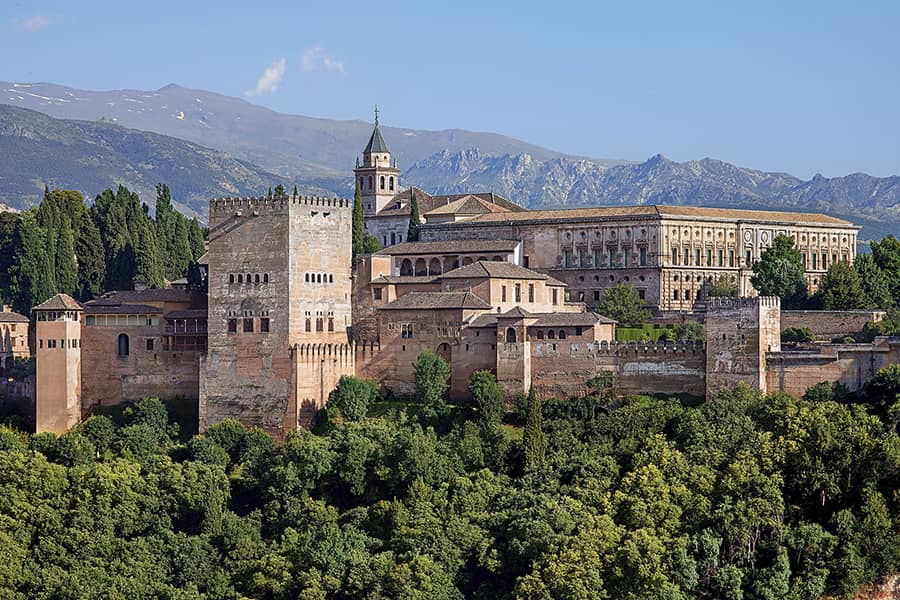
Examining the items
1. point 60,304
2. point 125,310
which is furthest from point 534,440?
point 60,304

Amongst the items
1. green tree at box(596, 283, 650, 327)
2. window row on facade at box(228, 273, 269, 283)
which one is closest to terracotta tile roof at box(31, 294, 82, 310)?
window row on facade at box(228, 273, 269, 283)

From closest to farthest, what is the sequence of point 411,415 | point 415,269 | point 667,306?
point 411,415
point 415,269
point 667,306

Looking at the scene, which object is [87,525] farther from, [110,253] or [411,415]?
[110,253]

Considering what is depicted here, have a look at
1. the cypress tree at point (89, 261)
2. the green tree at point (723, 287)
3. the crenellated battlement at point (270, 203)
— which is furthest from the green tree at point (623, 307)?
the cypress tree at point (89, 261)

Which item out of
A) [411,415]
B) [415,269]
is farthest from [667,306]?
[411,415]

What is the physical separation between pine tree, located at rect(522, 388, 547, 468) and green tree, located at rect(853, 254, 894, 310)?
23650 mm

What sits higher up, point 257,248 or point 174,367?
point 257,248

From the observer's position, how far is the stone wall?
70938 mm

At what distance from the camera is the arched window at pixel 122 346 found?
65.2 meters

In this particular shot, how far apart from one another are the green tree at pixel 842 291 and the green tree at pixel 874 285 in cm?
49

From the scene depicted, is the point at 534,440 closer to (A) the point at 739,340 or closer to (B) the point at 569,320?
(B) the point at 569,320

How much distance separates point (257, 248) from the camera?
62.9 meters

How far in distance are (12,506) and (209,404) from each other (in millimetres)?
9714

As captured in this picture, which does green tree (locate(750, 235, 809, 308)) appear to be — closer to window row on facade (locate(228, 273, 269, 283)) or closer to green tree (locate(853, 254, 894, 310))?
green tree (locate(853, 254, 894, 310))
